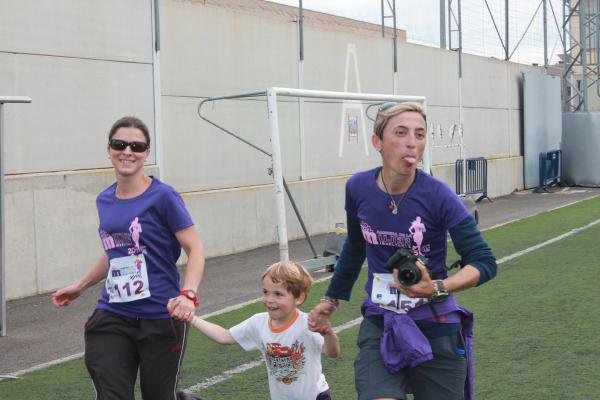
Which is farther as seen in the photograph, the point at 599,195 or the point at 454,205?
the point at 599,195

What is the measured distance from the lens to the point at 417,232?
4.24 metres

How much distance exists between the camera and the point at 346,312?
10.6m

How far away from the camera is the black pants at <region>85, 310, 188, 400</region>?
5.00m

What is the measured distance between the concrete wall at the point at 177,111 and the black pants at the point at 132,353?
7.23 m

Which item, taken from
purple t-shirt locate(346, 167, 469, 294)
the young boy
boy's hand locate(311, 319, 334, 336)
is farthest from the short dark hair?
purple t-shirt locate(346, 167, 469, 294)

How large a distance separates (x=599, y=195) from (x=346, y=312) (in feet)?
65.6

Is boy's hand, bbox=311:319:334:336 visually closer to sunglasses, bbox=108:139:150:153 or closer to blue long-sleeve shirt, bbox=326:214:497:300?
blue long-sleeve shirt, bbox=326:214:497:300

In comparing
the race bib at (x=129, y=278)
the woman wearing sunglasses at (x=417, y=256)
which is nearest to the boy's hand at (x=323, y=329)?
the woman wearing sunglasses at (x=417, y=256)

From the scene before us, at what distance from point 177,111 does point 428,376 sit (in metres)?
11.8

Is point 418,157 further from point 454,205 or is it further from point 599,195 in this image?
point 599,195

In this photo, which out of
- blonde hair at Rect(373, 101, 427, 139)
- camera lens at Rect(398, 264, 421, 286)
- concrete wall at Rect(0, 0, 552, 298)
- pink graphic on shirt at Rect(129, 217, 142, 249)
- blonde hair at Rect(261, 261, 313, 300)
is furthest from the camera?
concrete wall at Rect(0, 0, 552, 298)

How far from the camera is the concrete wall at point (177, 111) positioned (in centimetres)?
1254

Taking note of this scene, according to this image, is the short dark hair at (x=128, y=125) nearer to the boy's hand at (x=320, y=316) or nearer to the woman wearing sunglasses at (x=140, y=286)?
the woman wearing sunglasses at (x=140, y=286)

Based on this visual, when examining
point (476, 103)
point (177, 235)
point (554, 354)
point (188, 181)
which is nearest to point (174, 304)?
point (177, 235)
